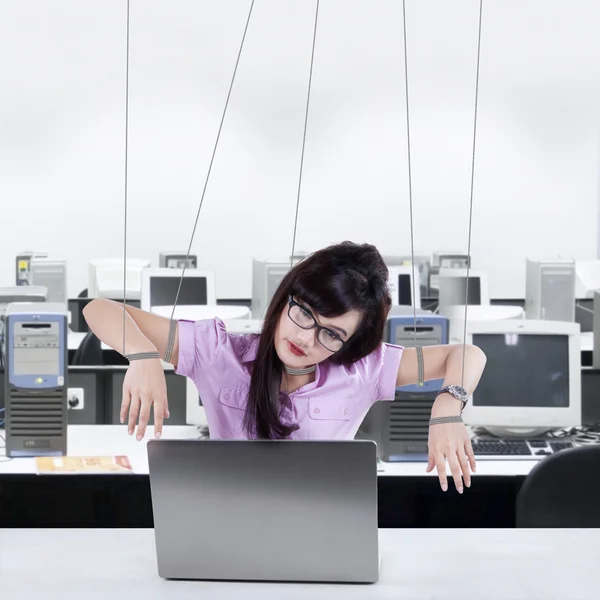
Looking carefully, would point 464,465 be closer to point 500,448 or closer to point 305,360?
point 305,360

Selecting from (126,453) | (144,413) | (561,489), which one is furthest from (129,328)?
(126,453)

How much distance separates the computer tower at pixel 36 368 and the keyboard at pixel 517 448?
133 centimetres

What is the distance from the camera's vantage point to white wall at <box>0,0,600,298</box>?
8.25 meters

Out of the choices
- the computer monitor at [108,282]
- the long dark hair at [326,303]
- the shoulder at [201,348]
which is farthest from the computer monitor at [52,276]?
the long dark hair at [326,303]

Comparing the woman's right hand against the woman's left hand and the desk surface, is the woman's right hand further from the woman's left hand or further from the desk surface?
the desk surface

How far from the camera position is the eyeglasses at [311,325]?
1699 millimetres

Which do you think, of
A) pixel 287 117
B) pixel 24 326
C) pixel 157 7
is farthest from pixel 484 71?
pixel 24 326

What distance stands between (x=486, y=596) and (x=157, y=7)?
7482 millimetres

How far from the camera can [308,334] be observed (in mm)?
1694

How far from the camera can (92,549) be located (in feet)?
5.41

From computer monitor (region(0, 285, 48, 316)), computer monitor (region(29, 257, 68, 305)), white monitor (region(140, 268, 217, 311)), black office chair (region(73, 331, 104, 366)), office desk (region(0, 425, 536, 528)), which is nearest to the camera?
office desk (region(0, 425, 536, 528))

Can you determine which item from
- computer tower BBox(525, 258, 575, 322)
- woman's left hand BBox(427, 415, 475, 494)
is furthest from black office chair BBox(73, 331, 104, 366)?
woman's left hand BBox(427, 415, 475, 494)

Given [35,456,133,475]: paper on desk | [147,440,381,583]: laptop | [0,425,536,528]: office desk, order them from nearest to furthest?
[147,440,381,583]: laptop < [35,456,133,475]: paper on desk < [0,425,536,528]: office desk

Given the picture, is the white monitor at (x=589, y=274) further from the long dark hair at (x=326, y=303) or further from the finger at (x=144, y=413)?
the finger at (x=144, y=413)
